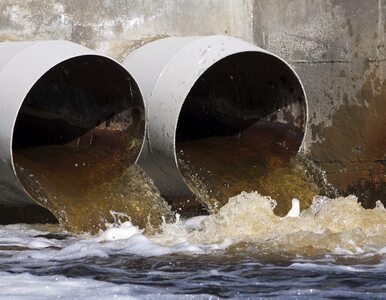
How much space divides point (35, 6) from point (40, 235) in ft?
5.90

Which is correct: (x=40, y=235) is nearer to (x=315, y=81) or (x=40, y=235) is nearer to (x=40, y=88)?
(x=40, y=88)

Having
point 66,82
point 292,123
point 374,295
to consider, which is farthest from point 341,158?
point 374,295

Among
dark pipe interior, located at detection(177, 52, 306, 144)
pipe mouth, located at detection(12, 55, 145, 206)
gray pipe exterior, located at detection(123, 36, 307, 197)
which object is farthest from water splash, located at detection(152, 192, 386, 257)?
dark pipe interior, located at detection(177, 52, 306, 144)

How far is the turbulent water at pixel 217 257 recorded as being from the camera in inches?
174

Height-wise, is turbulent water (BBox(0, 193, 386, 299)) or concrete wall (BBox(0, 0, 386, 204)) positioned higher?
concrete wall (BBox(0, 0, 386, 204))

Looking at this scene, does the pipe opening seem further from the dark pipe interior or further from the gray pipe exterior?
the dark pipe interior

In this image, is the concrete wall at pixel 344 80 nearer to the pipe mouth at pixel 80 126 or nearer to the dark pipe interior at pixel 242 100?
the dark pipe interior at pixel 242 100

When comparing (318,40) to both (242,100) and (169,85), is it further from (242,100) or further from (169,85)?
(169,85)

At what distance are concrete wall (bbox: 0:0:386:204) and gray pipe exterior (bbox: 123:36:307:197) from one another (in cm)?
45

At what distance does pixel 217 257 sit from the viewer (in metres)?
5.27

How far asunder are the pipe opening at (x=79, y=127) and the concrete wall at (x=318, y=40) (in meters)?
0.41

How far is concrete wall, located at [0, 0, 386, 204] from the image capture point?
287 inches

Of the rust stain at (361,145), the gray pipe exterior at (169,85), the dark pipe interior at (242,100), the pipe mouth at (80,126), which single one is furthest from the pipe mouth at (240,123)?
the pipe mouth at (80,126)

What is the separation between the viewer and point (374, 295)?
4270 millimetres
